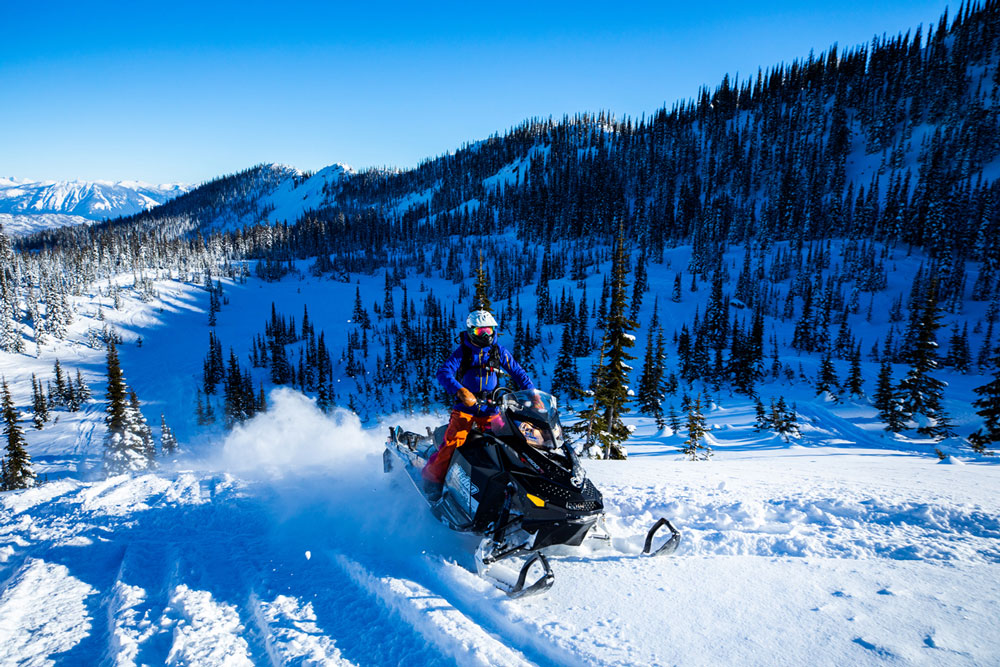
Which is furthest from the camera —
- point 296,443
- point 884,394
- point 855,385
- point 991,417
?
point 855,385

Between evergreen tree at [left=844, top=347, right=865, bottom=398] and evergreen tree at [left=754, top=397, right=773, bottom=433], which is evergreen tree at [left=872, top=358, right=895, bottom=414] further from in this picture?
evergreen tree at [left=754, top=397, right=773, bottom=433]

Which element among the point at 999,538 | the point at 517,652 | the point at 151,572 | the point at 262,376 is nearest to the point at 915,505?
the point at 999,538

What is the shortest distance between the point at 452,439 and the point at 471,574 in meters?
1.82

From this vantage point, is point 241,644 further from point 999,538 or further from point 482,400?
point 999,538

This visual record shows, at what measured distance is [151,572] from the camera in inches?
205

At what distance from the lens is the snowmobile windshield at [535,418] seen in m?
5.08

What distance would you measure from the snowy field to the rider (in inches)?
32.9

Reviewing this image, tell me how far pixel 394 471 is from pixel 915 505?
25.2ft

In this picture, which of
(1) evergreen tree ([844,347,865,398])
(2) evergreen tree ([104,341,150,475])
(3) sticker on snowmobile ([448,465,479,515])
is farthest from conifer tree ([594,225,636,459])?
(1) evergreen tree ([844,347,865,398])

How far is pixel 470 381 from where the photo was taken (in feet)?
22.1

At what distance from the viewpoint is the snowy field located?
353 cm

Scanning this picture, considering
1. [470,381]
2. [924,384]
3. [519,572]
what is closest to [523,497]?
[519,572]

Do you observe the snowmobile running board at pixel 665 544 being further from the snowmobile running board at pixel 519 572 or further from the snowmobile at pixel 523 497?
Answer: the snowmobile running board at pixel 519 572

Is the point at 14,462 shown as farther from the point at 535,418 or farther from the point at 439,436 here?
the point at 535,418
